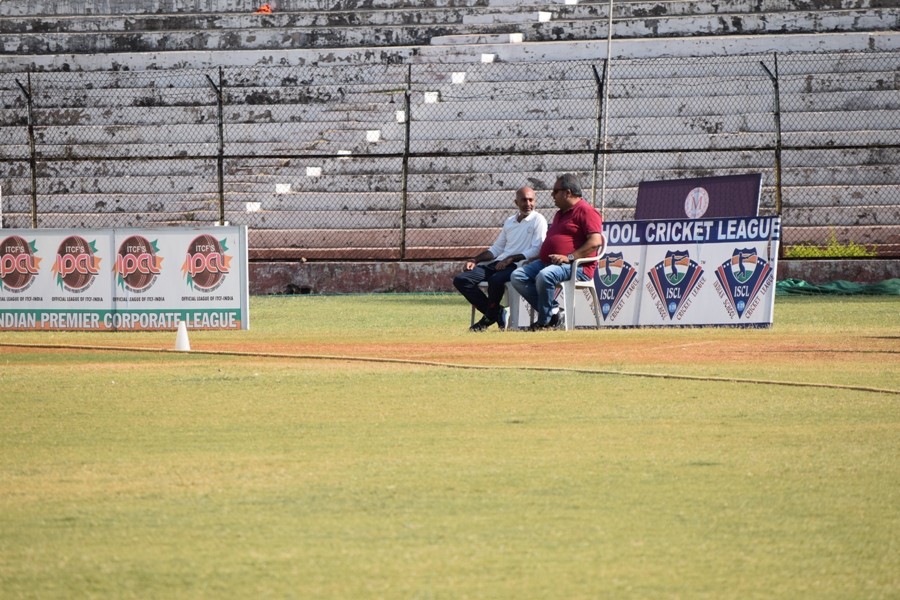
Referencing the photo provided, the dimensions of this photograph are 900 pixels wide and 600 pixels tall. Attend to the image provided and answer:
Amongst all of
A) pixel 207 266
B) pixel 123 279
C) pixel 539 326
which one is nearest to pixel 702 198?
pixel 539 326

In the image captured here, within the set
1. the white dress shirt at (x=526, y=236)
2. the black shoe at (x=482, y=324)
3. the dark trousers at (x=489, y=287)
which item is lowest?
the black shoe at (x=482, y=324)

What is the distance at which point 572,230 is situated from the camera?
12.1 meters

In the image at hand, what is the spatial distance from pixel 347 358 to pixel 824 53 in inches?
635

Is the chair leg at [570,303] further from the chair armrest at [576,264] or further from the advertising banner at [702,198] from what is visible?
the advertising banner at [702,198]

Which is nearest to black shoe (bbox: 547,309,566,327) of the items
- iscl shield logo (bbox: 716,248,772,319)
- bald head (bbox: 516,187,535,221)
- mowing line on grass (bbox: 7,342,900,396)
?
bald head (bbox: 516,187,535,221)

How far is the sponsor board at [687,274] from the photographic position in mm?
11859

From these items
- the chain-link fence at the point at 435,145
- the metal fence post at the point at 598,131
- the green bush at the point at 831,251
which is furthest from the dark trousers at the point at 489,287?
the green bush at the point at 831,251

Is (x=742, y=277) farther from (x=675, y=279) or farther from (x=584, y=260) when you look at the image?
(x=584, y=260)

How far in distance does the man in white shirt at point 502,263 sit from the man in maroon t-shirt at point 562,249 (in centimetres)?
27

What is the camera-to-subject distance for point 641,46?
2366cm

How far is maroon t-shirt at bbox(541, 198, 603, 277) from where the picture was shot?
12016mm

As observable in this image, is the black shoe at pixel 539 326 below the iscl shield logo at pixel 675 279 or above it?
below

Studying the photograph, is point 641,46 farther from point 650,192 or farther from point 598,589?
point 598,589

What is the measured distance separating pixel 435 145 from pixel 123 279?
10.6 meters
